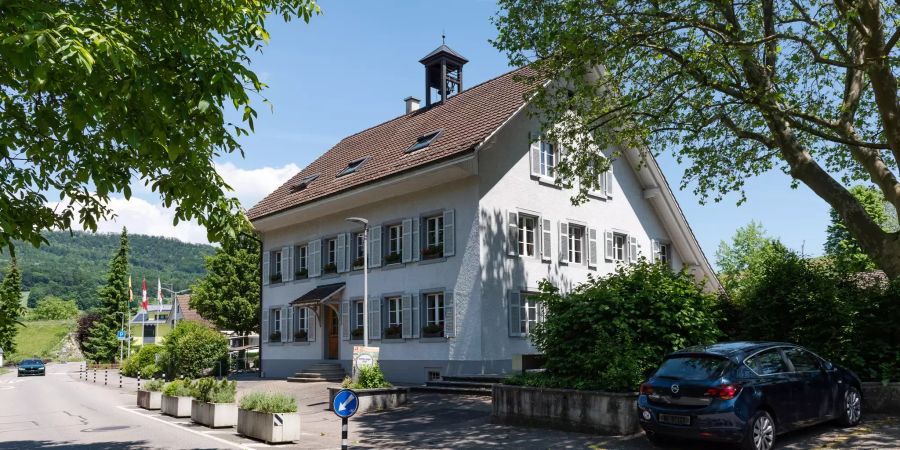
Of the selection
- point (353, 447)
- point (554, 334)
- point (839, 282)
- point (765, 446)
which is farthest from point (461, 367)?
point (765, 446)

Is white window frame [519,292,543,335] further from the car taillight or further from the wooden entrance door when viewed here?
the car taillight

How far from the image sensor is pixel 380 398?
17516 millimetres

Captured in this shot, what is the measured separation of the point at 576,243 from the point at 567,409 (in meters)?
14.2

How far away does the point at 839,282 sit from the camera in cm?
1440

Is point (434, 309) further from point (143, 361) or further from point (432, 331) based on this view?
point (143, 361)

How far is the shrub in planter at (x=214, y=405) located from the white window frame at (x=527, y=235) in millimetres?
11011

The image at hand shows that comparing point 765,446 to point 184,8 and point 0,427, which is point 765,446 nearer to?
point 184,8

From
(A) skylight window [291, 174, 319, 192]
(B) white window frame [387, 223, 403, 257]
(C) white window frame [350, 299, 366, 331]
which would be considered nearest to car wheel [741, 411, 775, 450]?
(B) white window frame [387, 223, 403, 257]

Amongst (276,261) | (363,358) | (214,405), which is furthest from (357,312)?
(214,405)

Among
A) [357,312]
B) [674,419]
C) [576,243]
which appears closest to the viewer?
[674,419]

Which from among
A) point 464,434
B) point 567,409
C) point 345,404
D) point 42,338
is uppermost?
point 345,404

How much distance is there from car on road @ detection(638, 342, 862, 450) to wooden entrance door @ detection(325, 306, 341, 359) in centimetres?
1900

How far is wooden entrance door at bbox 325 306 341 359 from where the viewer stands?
92.9 ft

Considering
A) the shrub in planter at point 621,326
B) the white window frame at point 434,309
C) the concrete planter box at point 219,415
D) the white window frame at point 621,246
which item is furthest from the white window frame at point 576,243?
the concrete planter box at point 219,415
